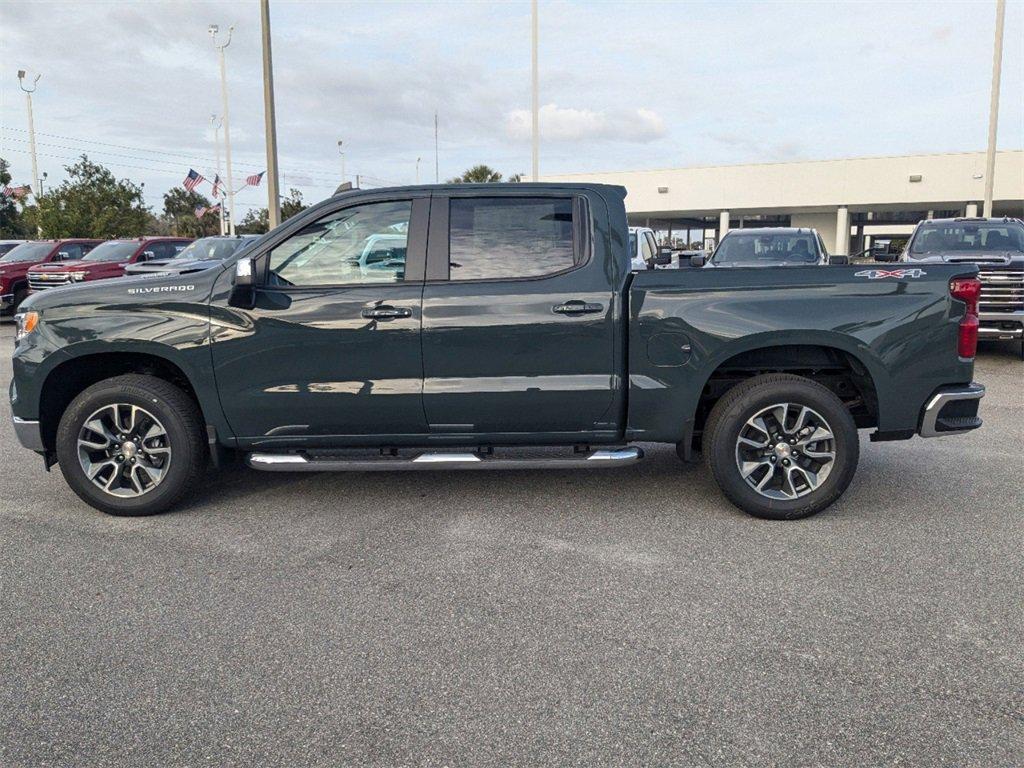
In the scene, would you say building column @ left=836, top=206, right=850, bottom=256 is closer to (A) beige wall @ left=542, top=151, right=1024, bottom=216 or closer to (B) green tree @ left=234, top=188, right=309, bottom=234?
(A) beige wall @ left=542, top=151, right=1024, bottom=216

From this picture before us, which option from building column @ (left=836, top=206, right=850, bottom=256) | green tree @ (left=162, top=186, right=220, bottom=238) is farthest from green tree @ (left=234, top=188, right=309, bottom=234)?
building column @ (left=836, top=206, right=850, bottom=256)

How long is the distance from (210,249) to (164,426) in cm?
1514

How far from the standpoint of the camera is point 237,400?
5.04 meters

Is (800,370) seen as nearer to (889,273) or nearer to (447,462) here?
(889,273)

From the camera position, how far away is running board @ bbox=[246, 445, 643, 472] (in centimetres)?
499

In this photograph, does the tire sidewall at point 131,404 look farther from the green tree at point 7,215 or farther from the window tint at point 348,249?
the green tree at point 7,215

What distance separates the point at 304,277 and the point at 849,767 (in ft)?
12.5

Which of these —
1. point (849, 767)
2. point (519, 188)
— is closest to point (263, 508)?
point (519, 188)

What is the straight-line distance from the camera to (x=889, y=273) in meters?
4.92

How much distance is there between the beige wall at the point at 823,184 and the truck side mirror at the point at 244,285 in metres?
41.4

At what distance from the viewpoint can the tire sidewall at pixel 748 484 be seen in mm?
4934

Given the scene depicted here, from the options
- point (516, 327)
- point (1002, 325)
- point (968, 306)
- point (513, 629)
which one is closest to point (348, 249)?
Answer: point (516, 327)

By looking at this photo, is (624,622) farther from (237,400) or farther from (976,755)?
(237,400)

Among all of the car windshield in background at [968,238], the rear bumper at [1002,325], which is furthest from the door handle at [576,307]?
the car windshield in background at [968,238]
